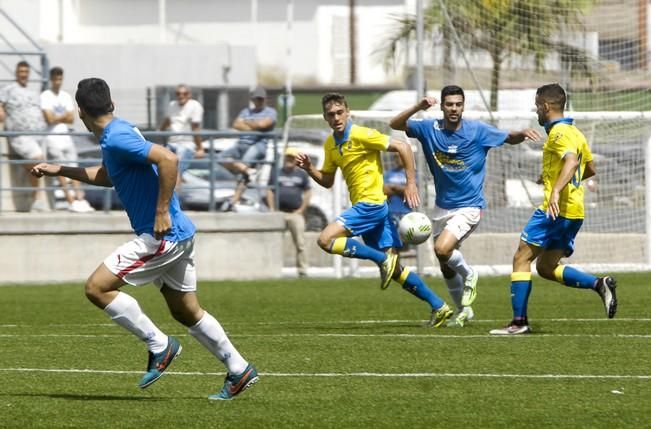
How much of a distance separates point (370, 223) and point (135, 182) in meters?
4.86

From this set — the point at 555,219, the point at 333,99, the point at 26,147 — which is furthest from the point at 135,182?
the point at 26,147

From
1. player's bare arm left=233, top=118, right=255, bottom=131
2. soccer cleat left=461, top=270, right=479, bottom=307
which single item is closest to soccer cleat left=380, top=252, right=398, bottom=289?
soccer cleat left=461, top=270, right=479, bottom=307

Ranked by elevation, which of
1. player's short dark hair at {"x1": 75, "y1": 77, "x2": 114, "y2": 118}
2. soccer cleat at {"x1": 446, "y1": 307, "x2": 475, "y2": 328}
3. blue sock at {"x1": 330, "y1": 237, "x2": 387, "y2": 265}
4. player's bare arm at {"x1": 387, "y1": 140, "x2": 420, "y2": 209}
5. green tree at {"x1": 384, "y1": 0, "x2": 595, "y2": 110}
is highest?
green tree at {"x1": 384, "y1": 0, "x2": 595, "y2": 110}

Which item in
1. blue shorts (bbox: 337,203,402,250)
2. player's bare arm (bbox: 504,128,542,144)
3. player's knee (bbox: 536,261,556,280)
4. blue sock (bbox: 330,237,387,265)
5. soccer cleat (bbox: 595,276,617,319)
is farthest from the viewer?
blue shorts (bbox: 337,203,402,250)

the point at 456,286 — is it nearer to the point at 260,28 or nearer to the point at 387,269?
the point at 387,269

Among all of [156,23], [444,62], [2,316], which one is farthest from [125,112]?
[156,23]

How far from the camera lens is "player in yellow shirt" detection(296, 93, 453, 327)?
1304cm

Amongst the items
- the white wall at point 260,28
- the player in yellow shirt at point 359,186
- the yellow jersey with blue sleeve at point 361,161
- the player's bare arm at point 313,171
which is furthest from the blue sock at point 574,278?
the white wall at point 260,28

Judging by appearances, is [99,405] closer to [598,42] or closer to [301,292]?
[301,292]

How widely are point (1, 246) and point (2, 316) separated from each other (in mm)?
4576

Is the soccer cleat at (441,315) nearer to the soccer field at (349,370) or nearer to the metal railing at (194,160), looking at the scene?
the soccer field at (349,370)

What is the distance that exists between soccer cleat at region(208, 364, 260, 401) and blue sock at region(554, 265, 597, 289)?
4.29 meters

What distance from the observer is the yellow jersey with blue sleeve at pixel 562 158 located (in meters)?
11.6

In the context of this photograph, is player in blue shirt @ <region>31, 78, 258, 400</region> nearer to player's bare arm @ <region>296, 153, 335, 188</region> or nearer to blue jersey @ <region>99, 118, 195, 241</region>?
blue jersey @ <region>99, 118, 195, 241</region>
